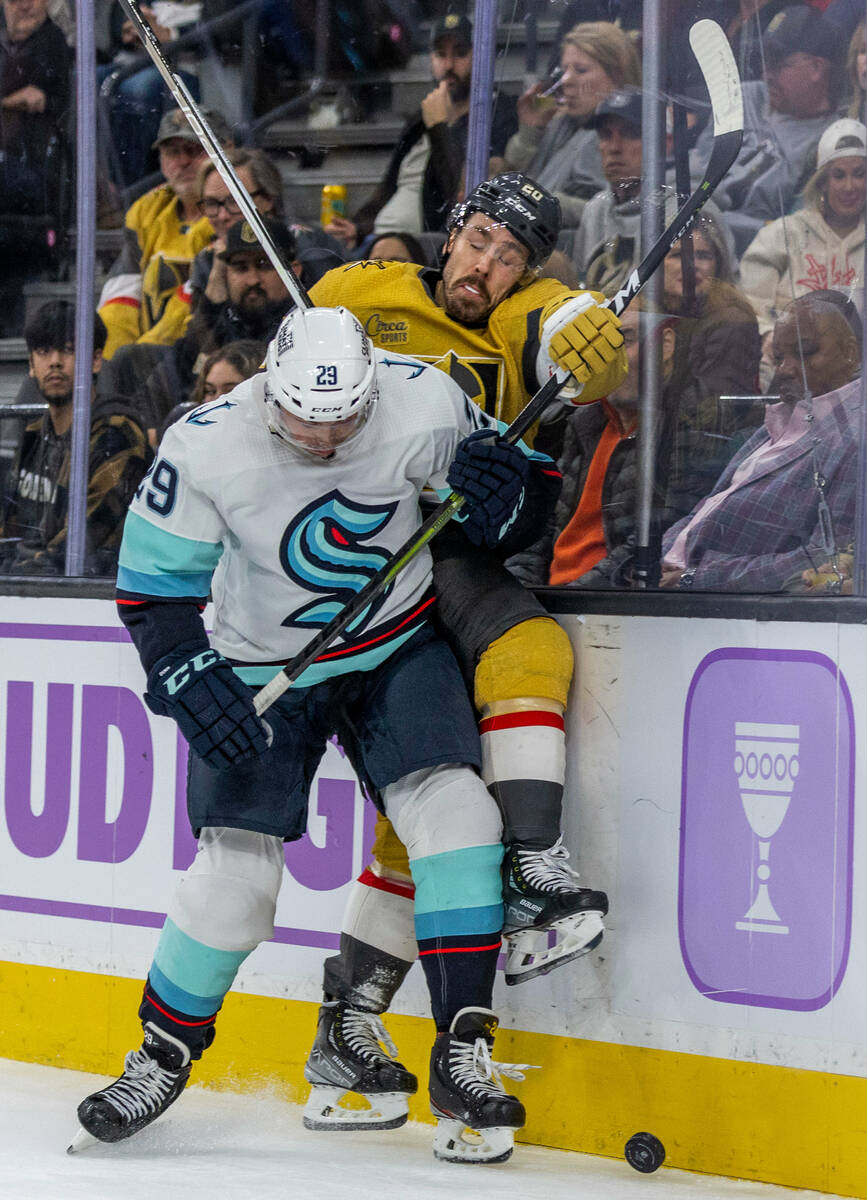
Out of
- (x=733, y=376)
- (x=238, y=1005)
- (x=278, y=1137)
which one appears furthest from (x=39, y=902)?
(x=733, y=376)

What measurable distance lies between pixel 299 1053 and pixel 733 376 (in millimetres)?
1382

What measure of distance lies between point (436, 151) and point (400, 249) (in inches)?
7.8

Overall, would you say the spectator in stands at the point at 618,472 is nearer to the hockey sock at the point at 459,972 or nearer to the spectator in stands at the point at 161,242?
the hockey sock at the point at 459,972

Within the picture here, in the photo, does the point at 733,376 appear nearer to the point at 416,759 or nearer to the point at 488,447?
the point at 488,447

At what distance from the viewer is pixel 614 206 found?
280cm

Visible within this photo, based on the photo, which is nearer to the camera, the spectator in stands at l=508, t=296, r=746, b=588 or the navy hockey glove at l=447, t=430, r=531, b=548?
the navy hockey glove at l=447, t=430, r=531, b=548

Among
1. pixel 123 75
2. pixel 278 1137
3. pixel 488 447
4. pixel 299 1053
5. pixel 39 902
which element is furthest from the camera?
pixel 123 75

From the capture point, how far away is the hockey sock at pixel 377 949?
256cm

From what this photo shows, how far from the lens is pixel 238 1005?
2916 mm

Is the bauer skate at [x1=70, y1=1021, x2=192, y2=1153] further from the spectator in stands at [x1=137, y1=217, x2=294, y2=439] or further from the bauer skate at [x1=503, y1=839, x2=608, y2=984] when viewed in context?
the spectator in stands at [x1=137, y1=217, x2=294, y2=439]

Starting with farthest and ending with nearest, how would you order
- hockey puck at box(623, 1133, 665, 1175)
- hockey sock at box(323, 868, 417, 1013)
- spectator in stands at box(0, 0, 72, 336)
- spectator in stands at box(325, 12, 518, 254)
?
spectator in stands at box(0, 0, 72, 336) < spectator in stands at box(325, 12, 518, 254) < hockey sock at box(323, 868, 417, 1013) < hockey puck at box(623, 1133, 665, 1175)

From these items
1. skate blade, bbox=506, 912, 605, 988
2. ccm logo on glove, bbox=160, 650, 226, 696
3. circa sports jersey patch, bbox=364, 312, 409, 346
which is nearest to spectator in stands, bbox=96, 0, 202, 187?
circa sports jersey patch, bbox=364, 312, 409, 346

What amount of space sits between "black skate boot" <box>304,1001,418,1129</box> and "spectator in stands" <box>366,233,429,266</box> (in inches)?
56.4

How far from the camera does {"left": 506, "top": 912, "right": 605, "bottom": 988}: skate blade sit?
2.22m
